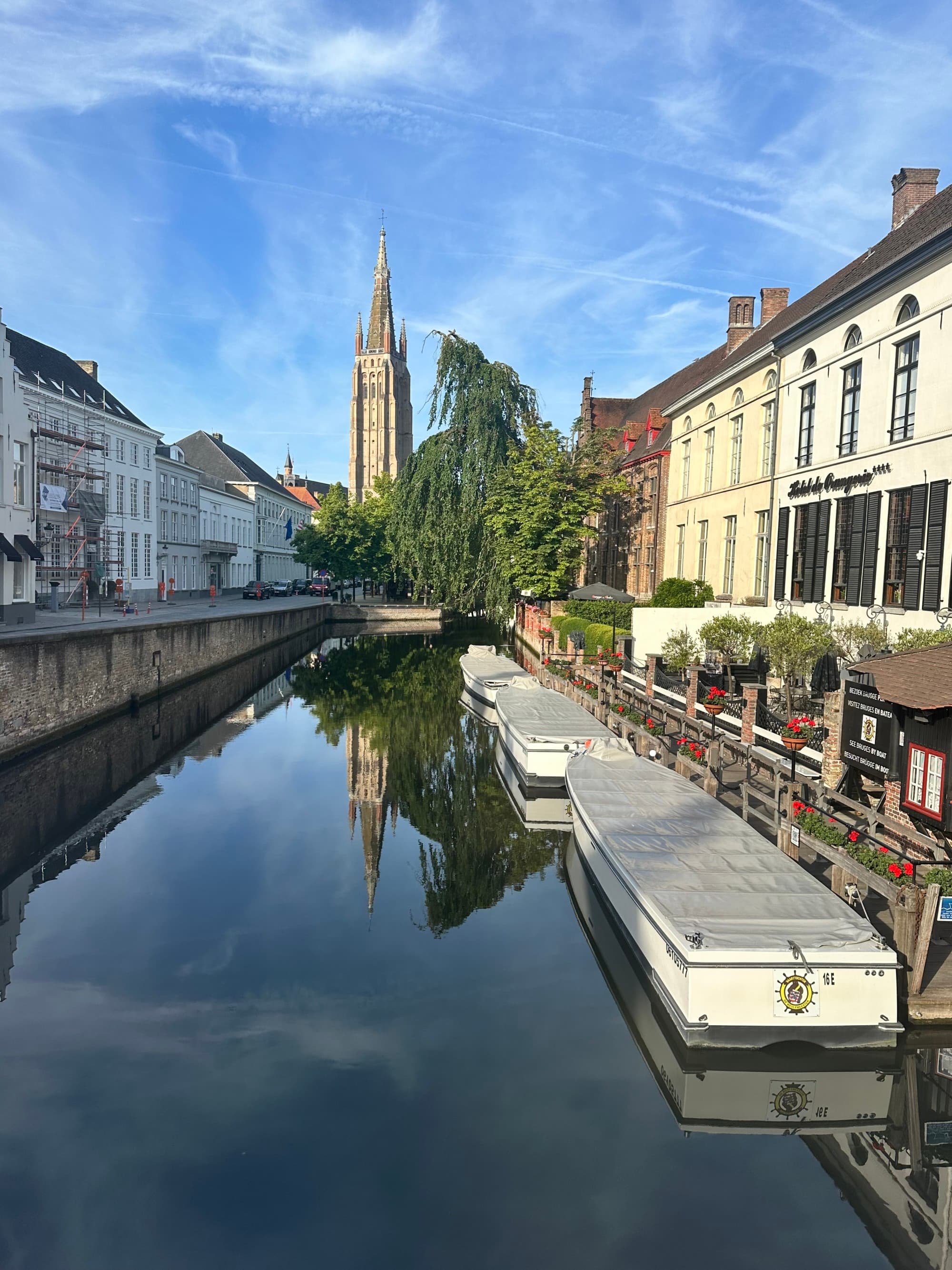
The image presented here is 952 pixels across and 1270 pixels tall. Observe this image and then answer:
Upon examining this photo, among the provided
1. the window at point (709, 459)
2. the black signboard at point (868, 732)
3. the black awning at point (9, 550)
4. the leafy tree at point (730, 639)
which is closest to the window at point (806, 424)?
the leafy tree at point (730, 639)

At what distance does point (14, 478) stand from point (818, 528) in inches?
1040

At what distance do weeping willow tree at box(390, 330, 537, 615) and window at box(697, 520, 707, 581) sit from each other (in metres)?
10.5

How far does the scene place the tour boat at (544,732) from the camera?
58.4 ft

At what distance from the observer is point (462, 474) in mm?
40031

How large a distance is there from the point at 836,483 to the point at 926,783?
14065mm

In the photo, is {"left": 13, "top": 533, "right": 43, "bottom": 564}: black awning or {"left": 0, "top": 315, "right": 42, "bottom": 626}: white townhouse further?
{"left": 13, "top": 533, "right": 43, "bottom": 564}: black awning

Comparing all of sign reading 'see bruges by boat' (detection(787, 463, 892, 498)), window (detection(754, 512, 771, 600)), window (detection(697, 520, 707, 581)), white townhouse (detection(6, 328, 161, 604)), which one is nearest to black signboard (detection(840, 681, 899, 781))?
sign reading 'see bruges by boat' (detection(787, 463, 892, 498))

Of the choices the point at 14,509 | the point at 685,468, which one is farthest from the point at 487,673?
the point at 14,509

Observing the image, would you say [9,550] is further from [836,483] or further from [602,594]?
[836,483]

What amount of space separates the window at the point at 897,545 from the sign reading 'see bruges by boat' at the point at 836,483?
906 mm

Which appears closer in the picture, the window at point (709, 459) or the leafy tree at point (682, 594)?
the leafy tree at point (682, 594)

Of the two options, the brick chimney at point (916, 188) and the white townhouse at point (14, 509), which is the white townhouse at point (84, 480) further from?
the brick chimney at point (916, 188)

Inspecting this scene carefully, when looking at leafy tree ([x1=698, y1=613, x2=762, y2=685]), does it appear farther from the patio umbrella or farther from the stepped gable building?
the stepped gable building

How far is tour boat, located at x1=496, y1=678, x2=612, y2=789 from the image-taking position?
1781 centimetres
